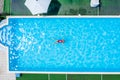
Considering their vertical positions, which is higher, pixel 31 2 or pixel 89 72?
pixel 31 2

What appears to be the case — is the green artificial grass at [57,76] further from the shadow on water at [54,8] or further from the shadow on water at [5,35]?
the shadow on water at [54,8]

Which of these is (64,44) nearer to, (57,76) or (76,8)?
(57,76)

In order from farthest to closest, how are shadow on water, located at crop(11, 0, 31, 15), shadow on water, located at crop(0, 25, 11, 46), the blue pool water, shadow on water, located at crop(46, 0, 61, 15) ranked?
shadow on water, located at crop(11, 0, 31, 15) < shadow on water, located at crop(46, 0, 61, 15) < shadow on water, located at crop(0, 25, 11, 46) < the blue pool water

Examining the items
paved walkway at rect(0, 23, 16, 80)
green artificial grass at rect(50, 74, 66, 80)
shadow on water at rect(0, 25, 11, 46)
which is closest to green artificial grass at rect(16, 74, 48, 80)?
green artificial grass at rect(50, 74, 66, 80)

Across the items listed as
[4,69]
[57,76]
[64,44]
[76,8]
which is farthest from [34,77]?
[76,8]

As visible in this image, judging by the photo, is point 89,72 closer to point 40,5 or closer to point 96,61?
point 96,61

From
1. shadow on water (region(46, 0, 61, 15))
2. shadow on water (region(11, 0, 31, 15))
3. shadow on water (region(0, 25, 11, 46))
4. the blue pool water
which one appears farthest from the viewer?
shadow on water (region(11, 0, 31, 15))

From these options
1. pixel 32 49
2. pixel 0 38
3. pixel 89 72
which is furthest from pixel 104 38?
pixel 0 38

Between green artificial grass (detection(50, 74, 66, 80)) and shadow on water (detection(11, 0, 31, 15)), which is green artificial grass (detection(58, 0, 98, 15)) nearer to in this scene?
shadow on water (detection(11, 0, 31, 15))
